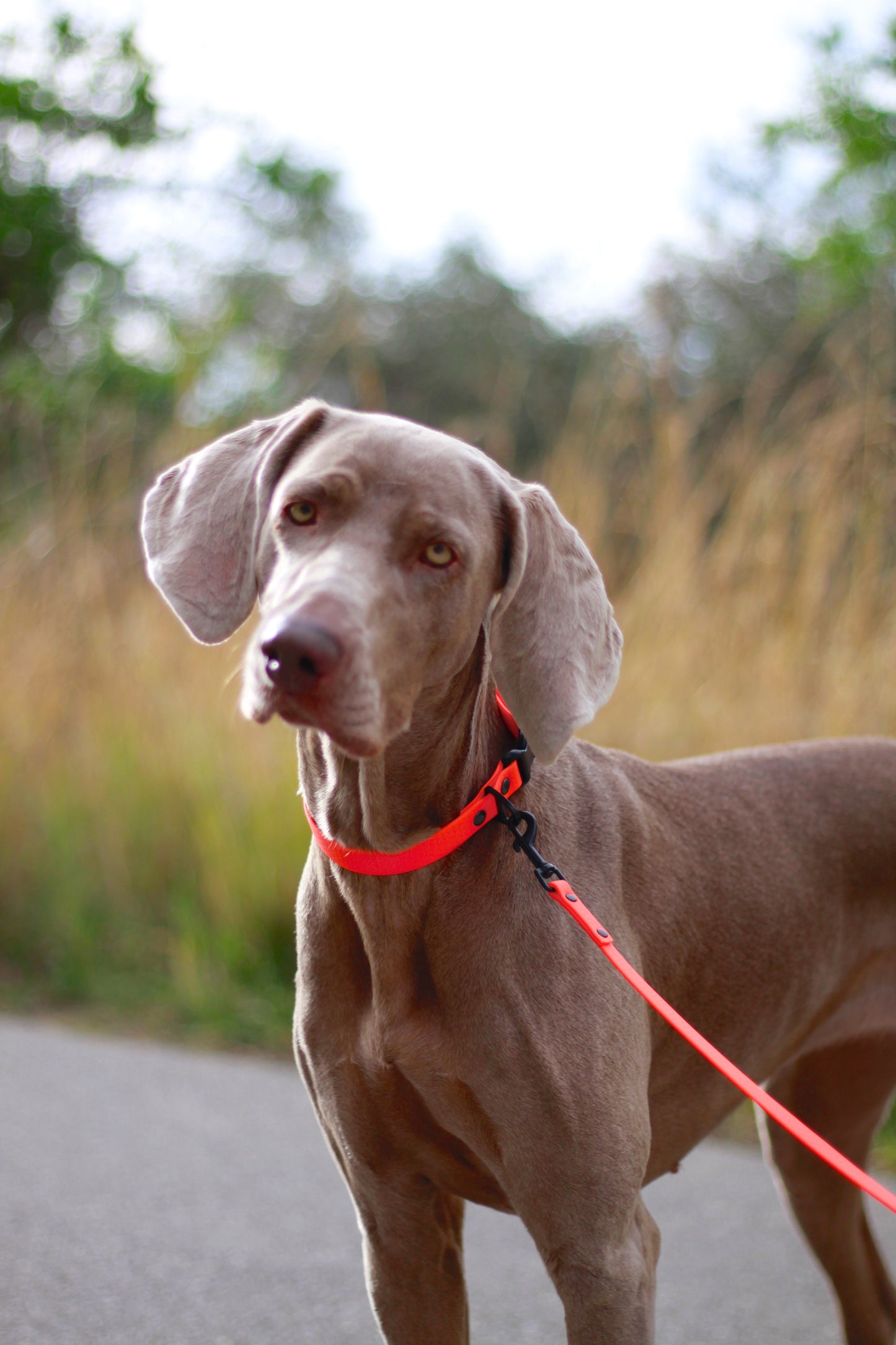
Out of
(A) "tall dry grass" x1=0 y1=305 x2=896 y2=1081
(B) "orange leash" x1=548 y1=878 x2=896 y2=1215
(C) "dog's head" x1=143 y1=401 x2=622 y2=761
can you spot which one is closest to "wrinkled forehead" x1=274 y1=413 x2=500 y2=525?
(C) "dog's head" x1=143 y1=401 x2=622 y2=761

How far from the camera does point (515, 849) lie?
1.92 meters

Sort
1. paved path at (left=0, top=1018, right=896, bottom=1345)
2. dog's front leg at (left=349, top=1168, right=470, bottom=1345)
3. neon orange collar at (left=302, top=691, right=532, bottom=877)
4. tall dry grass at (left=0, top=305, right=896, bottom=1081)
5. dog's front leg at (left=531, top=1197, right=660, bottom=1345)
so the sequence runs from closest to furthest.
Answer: dog's front leg at (left=531, top=1197, right=660, bottom=1345) < neon orange collar at (left=302, top=691, right=532, bottom=877) < dog's front leg at (left=349, top=1168, right=470, bottom=1345) < paved path at (left=0, top=1018, right=896, bottom=1345) < tall dry grass at (left=0, top=305, right=896, bottom=1081)

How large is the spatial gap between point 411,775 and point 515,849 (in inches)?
7.6

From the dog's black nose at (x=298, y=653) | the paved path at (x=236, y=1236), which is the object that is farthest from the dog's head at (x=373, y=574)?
the paved path at (x=236, y=1236)

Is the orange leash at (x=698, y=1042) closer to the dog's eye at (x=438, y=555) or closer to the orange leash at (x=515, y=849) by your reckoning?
the orange leash at (x=515, y=849)

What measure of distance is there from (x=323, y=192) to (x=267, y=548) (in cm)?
1823

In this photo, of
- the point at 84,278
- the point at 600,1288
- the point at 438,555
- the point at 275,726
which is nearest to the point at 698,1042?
the point at 600,1288

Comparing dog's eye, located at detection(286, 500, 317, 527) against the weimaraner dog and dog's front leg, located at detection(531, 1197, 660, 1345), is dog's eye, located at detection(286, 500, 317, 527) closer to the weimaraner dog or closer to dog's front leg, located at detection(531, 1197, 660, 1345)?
the weimaraner dog

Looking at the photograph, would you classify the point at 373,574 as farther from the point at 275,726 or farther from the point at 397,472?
the point at 275,726

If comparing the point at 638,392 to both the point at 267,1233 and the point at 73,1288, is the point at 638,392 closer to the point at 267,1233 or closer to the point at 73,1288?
the point at 267,1233

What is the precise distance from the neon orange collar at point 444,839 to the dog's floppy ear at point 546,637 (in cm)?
10

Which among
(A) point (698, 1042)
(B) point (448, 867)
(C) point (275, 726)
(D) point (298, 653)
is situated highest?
(D) point (298, 653)

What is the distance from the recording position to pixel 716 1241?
3221 millimetres

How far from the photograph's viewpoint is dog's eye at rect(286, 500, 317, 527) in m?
1.78
